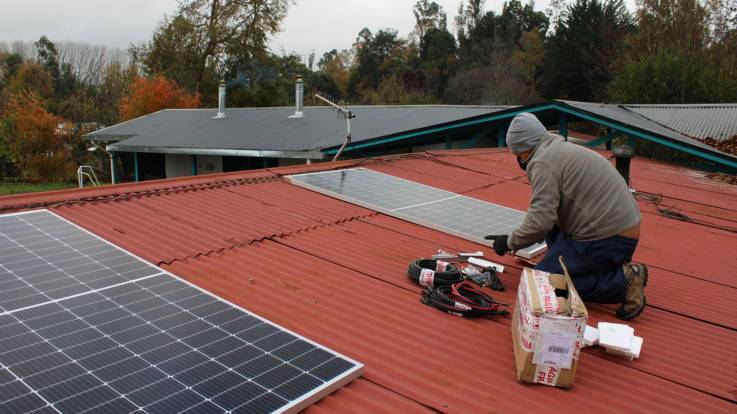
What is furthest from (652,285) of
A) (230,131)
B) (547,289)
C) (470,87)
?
(470,87)

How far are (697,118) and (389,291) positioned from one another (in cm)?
1636

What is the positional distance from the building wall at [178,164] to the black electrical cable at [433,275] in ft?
62.6

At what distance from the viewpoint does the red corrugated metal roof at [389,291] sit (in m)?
3.09

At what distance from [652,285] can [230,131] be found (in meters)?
17.6

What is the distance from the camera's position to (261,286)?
4156 millimetres

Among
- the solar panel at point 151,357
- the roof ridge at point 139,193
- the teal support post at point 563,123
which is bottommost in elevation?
the solar panel at point 151,357

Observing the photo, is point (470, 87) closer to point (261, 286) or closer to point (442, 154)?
point (442, 154)

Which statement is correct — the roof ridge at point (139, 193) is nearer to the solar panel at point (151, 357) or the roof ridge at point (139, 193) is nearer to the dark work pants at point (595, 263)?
the solar panel at point (151, 357)

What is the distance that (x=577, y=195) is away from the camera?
4.07 metres

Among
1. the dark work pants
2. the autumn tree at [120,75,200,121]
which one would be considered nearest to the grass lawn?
the autumn tree at [120,75,200,121]

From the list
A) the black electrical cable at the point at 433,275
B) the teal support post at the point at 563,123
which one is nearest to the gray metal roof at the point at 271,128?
the teal support post at the point at 563,123

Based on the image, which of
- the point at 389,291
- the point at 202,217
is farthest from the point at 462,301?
the point at 202,217

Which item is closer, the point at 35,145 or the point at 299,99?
the point at 299,99

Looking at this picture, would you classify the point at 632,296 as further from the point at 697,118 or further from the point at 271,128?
the point at 271,128
